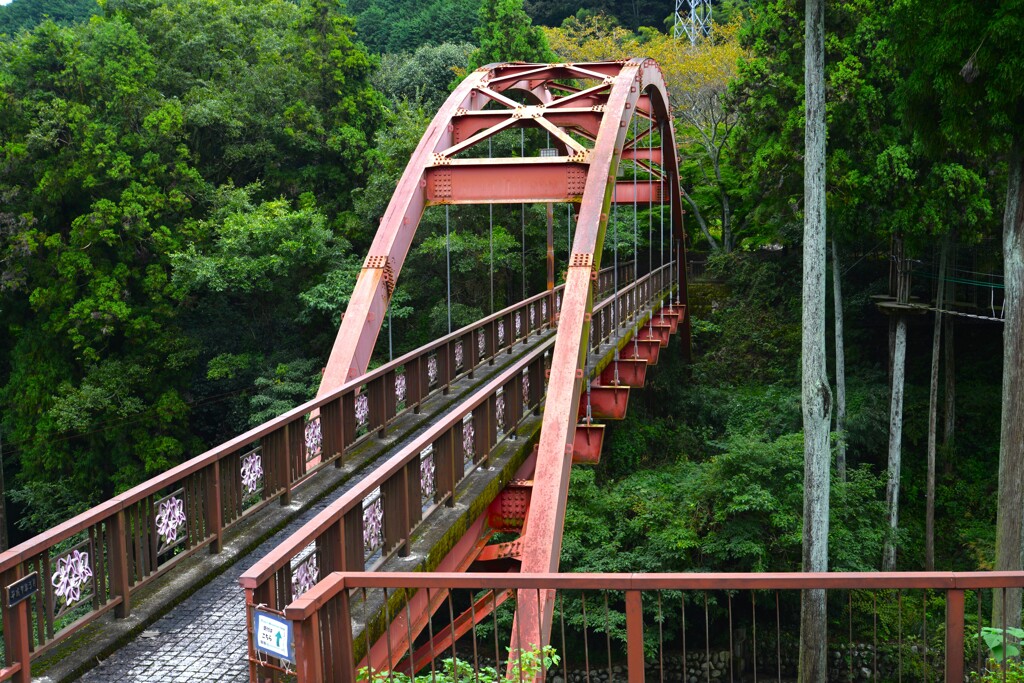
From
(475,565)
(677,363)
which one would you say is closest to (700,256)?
(677,363)

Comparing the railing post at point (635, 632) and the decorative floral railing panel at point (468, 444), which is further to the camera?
the decorative floral railing panel at point (468, 444)

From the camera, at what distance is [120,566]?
5.55 metres

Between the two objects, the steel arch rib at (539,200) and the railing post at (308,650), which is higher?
the steel arch rib at (539,200)

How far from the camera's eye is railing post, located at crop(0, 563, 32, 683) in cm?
459

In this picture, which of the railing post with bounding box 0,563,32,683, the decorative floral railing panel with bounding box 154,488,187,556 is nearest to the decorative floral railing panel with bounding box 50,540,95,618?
the railing post with bounding box 0,563,32,683

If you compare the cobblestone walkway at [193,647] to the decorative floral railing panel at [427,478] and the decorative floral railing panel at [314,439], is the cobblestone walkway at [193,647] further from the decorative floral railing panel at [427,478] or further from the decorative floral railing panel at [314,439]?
the decorative floral railing panel at [314,439]

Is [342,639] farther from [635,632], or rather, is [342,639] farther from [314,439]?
[314,439]

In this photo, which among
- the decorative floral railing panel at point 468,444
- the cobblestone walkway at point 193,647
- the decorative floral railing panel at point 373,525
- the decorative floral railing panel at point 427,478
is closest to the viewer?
the cobblestone walkway at point 193,647

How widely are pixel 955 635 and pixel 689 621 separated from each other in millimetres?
13912

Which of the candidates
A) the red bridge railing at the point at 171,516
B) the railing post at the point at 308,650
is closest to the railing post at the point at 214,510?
the red bridge railing at the point at 171,516

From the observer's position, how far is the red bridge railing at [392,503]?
4.58 m

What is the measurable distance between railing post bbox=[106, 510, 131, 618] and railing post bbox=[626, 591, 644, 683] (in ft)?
10.9

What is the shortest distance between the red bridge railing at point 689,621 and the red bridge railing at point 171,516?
1483 mm

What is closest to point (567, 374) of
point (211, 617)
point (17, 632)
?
point (211, 617)
